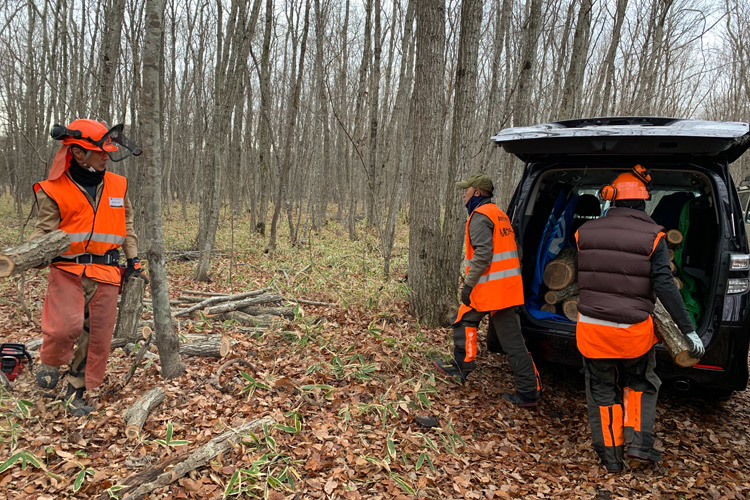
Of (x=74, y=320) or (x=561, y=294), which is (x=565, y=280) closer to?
(x=561, y=294)

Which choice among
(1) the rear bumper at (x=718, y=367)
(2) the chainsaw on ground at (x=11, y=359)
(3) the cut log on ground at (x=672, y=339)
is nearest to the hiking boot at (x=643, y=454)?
(1) the rear bumper at (x=718, y=367)

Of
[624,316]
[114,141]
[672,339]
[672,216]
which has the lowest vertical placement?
[672,339]

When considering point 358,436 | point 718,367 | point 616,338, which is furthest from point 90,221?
point 718,367

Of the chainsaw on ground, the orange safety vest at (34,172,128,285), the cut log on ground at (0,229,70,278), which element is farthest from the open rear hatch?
the chainsaw on ground

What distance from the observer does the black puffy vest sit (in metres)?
2.94

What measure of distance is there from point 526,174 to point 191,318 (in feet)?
14.1

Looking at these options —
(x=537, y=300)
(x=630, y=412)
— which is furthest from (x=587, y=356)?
(x=537, y=300)

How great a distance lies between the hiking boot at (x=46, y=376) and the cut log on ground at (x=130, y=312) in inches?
34.6

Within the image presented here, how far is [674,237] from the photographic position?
4.25 m

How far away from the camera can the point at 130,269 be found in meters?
3.65

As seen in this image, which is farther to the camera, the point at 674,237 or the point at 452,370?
the point at 674,237

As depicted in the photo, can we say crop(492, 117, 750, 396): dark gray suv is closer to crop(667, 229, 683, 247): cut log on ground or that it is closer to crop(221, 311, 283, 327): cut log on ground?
crop(667, 229, 683, 247): cut log on ground

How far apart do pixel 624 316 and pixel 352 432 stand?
84.1 inches

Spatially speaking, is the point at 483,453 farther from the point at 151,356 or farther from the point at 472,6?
the point at 472,6
